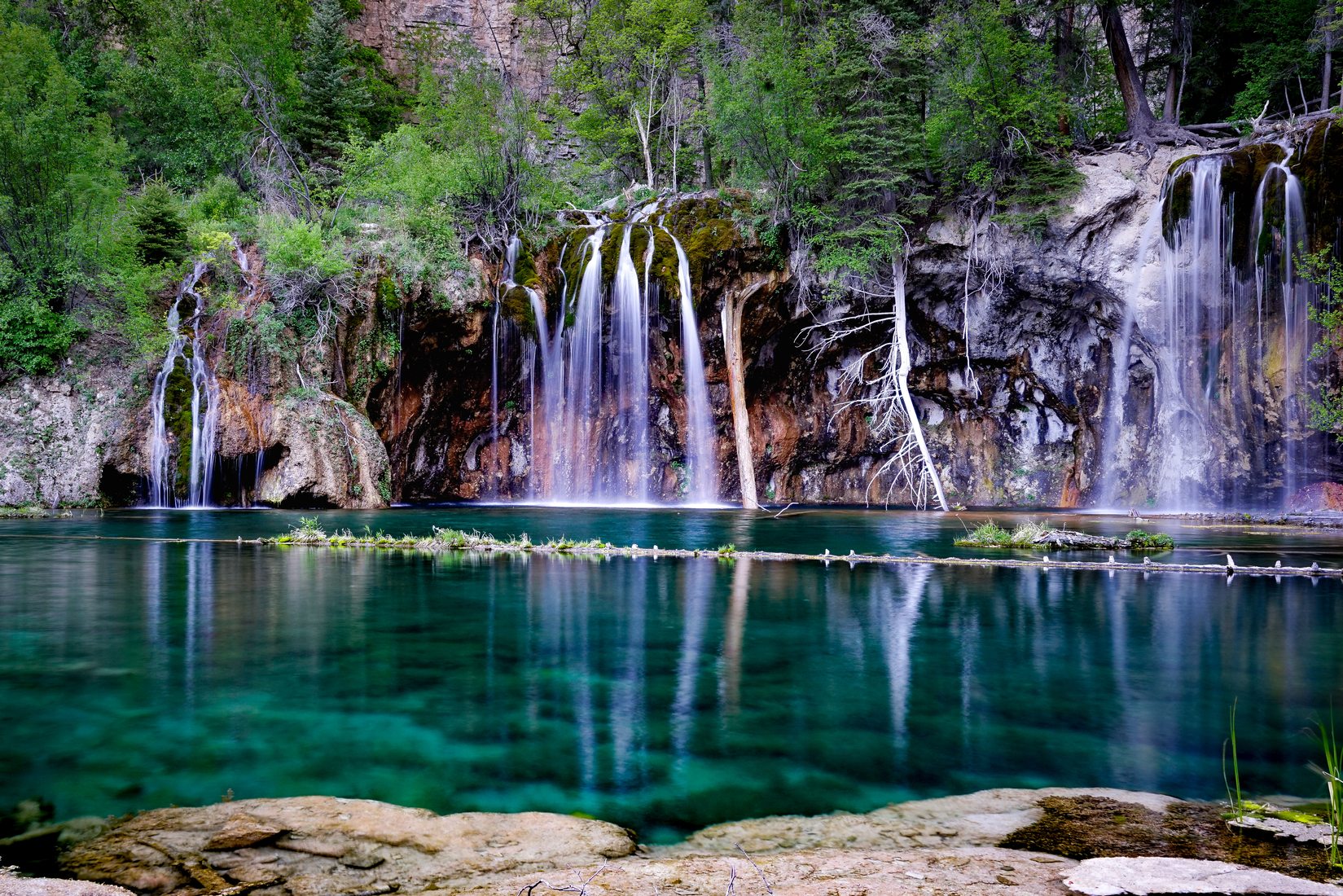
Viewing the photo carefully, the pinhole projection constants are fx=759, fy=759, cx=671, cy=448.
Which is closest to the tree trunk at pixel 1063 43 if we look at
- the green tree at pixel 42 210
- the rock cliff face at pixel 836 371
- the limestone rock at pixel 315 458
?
the rock cliff face at pixel 836 371

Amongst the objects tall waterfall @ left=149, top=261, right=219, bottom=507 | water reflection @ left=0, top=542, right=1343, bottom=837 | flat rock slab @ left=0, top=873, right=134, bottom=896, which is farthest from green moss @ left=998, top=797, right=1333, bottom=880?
tall waterfall @ left=149, top=261, right=219, bottom=507

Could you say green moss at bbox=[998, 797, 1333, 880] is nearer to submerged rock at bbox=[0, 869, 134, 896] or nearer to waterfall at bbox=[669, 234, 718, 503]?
submerged rock at bbox=[0, 869, 134, 896]

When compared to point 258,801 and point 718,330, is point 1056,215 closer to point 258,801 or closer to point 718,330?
point 718,330

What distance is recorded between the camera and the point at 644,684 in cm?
581

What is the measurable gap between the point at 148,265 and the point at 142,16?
20.6 meters

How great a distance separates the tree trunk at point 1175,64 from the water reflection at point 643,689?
20.1 metres

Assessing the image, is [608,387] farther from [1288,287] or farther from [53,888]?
[53,888]

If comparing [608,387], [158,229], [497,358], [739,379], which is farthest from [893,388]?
[158,229]

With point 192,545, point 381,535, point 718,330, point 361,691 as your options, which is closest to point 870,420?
point 718,330

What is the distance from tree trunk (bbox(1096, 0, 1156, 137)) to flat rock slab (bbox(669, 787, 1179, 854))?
25.6 meters

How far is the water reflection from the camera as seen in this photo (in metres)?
4.01

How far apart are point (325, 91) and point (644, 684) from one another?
1379 inches

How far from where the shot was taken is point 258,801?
3.57m

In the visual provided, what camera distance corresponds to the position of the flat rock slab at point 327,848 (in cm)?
275
